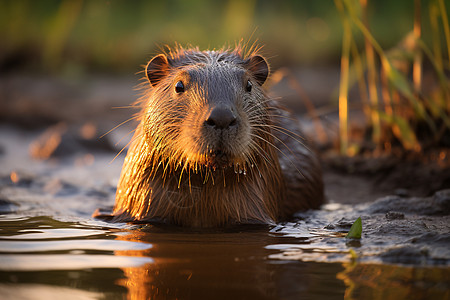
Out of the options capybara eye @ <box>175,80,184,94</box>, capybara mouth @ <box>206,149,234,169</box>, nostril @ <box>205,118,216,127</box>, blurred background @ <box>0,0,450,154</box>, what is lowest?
capybara mouth @ <box>206,149,234,169</box>

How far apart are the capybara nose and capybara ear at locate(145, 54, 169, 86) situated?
76 centimetres

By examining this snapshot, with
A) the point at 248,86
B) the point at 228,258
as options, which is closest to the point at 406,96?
the point at 248,86

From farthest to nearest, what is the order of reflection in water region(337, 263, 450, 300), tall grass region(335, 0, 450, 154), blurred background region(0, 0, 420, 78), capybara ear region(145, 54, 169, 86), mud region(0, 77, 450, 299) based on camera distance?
blurred background region(0, 0, 420, 78)
tall grass region(335, 0, 450, 154)
capybara ear region(145, 54, 169, 86)
mud region(0, 77, 450, 299)
reflection in water region(337, 263, 450, 300)

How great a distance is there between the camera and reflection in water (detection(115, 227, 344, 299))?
2086 millimetres

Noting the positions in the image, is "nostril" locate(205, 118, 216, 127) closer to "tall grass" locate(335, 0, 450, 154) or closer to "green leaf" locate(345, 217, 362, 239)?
"green leaf" locate(345, 217, 362, 239)

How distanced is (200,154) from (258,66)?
37.1 inches

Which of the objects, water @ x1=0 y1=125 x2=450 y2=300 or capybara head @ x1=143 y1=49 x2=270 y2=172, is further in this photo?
capybara head @ x1=143 y1=49 x2=270 y2=172

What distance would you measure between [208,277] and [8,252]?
0.96m

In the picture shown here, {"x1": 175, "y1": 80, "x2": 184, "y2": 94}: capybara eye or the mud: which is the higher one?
{"x1": 175, "y1": 80, "x2": 184, "y2": 94}: capybara eye

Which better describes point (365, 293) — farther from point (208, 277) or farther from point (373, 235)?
point (373, 235)

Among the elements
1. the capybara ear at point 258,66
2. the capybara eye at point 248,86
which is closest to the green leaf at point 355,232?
the capybara eye at point 248,86

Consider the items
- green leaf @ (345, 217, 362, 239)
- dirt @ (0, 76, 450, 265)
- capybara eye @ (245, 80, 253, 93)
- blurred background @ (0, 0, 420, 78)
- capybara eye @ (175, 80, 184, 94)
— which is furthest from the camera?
blurred background @ (0, 0, 420, 78)

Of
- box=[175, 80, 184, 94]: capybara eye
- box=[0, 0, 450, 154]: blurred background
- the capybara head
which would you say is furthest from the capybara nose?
box=[0, 0, 450, 154]: blurred background

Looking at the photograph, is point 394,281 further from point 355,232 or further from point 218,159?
point 218,159
